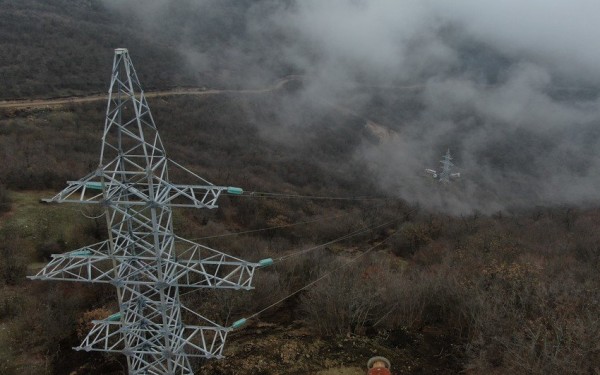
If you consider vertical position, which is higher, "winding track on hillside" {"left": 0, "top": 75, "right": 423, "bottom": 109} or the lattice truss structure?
"winding track on hillside" {"left": 0, "top": 75, "right": 423, "bottom": 109}

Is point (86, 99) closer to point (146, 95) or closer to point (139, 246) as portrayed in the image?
point (146, 95)

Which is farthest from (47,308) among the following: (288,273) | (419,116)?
(419,116)

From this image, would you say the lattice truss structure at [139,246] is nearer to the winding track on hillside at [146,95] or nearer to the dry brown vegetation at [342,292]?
the dry brown vegetation at [342,292]

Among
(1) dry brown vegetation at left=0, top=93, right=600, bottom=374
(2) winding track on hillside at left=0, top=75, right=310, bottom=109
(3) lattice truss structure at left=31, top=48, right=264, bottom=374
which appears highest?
(2) winding track on hillside at left=0, top=75, right=310, bottom=109

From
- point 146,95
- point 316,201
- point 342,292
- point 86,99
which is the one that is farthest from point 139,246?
point 146,95

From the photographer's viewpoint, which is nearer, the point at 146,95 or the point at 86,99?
the point at 86,99

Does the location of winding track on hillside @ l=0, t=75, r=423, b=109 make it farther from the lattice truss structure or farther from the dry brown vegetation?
the lattice truss structure

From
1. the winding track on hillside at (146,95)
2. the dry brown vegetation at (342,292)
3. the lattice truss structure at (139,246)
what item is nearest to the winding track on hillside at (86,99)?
the winding track on hillside at (146,95)

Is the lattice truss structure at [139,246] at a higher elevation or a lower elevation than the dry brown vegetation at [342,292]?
higher

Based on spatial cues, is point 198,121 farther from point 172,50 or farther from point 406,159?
point 406,159

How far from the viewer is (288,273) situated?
2761cm

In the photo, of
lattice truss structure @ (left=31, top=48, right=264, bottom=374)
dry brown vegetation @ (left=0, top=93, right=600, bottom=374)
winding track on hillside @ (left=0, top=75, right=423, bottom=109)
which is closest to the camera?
lattice truss structure @ (left=31, top=48, right=264, bottom=374)

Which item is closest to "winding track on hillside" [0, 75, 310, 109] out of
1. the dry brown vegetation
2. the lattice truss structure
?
the dry brown vegetation

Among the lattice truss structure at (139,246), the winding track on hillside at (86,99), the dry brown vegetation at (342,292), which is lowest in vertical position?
the dry brown vegetation at (342,292)
